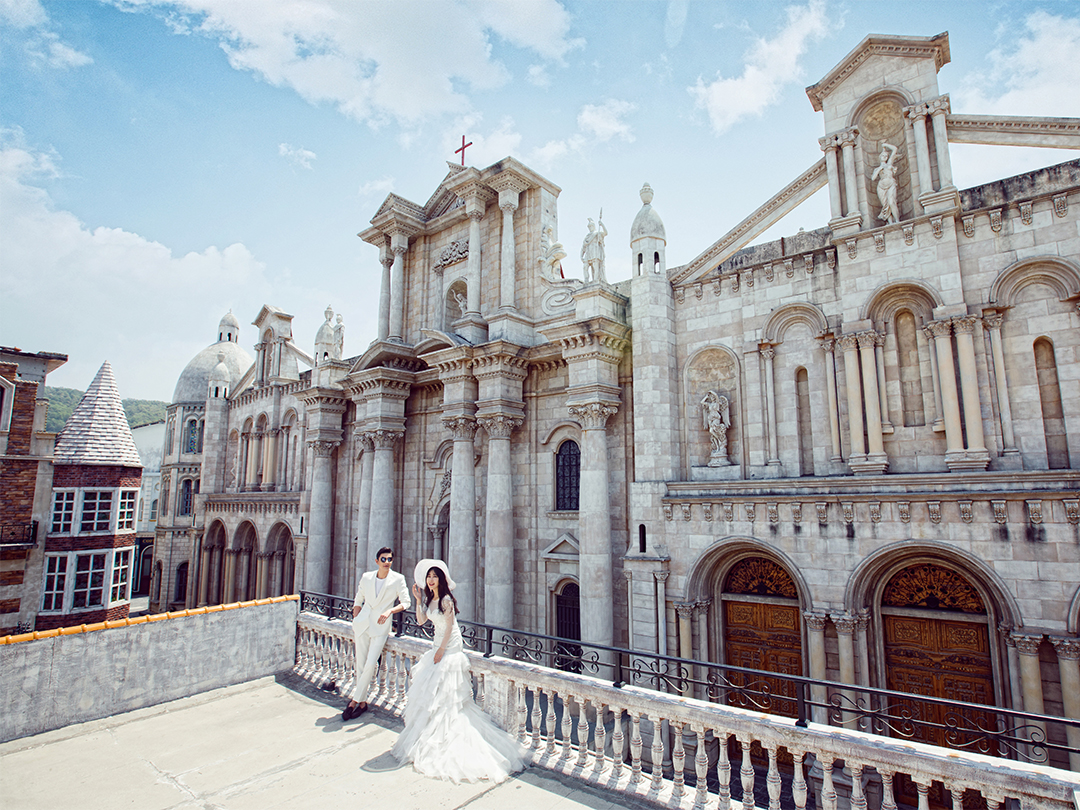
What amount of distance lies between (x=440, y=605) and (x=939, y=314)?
10.3 metres

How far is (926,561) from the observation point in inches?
424

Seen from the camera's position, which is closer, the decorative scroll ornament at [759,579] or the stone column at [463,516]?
the decorative scroll ornament at [759,579]

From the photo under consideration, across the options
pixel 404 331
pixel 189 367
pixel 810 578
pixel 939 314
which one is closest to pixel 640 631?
pixel 810 578

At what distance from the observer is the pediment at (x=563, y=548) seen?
16.5 metres

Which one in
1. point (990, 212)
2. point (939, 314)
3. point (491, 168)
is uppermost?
point (491, 168)

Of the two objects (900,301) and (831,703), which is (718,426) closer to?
(900,301)

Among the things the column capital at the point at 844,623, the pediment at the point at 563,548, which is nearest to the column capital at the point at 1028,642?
the column capital at the point at 844,623

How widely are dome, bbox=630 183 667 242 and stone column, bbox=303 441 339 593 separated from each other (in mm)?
14904

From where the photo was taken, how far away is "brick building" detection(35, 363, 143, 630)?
22.1 metres

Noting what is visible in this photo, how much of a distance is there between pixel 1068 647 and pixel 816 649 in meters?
3.73

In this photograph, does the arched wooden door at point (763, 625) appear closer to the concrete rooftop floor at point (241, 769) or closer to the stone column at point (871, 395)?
the stone column at point (871, 395)

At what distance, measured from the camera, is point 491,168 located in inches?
763

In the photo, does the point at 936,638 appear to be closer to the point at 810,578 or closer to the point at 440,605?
the point at 810,578

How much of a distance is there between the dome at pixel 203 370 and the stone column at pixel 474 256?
26.3 m
